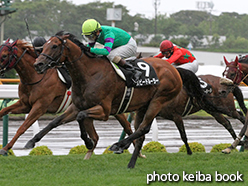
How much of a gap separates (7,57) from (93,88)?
180 centimetres

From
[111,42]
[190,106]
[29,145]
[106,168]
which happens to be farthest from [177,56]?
[29,145]

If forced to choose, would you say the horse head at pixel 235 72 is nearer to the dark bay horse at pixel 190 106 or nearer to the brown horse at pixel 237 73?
the brown horse at pixel 237 73

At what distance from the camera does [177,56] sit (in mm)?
7727

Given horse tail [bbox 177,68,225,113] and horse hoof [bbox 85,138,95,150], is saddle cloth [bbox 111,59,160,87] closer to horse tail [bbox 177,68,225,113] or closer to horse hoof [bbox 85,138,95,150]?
horse hoof [bbox 85,138,95,150]

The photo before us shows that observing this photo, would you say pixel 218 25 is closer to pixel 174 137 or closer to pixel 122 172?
pixel 174 137

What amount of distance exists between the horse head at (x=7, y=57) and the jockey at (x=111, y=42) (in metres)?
1.35

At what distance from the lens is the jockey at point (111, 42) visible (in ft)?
19.6

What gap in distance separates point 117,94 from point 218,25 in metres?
95.9

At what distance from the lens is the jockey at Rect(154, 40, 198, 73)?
7672mm

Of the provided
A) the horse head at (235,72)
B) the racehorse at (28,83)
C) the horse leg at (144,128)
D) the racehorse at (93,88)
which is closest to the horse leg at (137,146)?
the racehorse at (93,88)

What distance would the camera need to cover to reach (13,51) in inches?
278

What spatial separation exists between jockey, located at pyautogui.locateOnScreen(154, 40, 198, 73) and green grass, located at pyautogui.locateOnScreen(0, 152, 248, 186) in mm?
1507

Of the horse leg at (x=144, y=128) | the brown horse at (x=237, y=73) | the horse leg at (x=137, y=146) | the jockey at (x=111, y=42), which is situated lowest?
the horse leg at (x=137, y=146)

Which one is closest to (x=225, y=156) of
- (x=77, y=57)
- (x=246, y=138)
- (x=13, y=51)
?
(x=246, y=138)
